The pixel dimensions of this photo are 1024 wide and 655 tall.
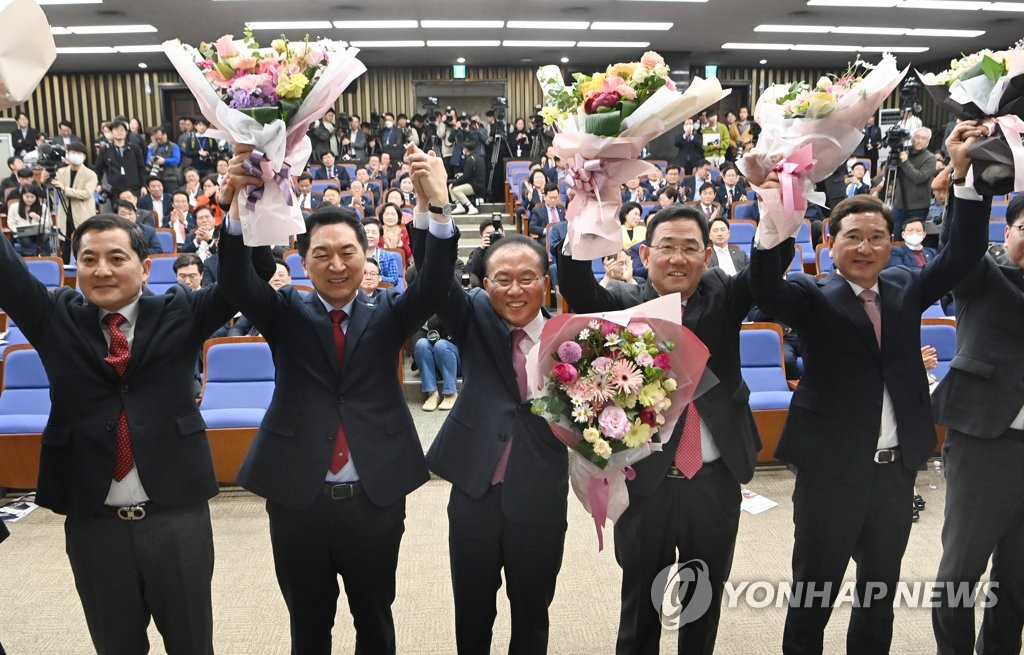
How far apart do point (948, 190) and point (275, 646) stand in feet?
8.58

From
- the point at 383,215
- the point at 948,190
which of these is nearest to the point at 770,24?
the point at 383,215

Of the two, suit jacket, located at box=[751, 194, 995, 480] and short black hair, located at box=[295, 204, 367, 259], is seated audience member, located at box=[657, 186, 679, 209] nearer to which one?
suit jacket, located at box=[751, 194, 995, 480]

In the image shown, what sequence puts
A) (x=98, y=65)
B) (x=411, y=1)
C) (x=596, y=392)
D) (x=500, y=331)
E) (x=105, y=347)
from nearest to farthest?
(x=596, y=392)
(x=105, y=347)
(x=500, y=331)
(x=411, y=1)
(x=98, y=65)

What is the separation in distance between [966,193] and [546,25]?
10202 mm

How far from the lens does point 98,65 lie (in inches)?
521

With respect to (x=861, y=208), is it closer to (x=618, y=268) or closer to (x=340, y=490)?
(x=340, y=490)

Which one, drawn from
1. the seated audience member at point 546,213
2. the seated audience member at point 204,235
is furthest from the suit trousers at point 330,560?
the seated audience member at point 546,213

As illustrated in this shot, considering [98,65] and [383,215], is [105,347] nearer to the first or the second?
[383,215]

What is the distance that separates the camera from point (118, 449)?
1.75 metres

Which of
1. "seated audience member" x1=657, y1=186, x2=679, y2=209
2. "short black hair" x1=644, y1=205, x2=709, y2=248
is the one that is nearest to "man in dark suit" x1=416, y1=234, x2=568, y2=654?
"short black hair" x1=644, y1=205, x2=709, y2=248

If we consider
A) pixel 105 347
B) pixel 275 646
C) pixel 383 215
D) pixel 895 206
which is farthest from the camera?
pixel 895 206

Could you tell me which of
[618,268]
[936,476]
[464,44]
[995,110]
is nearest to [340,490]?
[995,110]

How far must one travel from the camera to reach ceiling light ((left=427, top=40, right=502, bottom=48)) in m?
12.3

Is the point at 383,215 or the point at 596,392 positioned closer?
the point at 596,392
